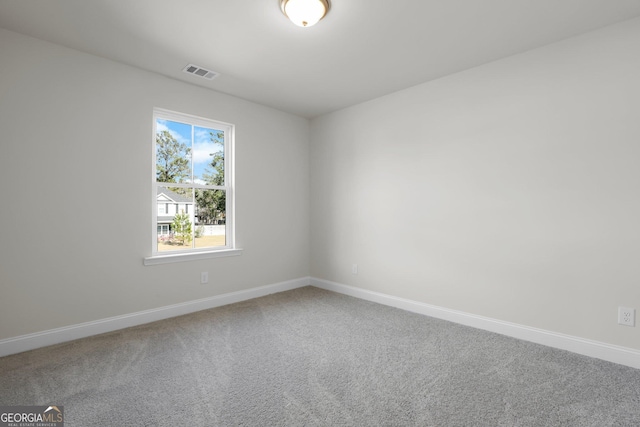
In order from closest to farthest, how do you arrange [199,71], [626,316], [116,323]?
[626,316] < [116,323] < [199,71]

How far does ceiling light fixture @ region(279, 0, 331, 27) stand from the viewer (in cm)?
209

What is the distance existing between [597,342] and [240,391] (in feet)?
8.95

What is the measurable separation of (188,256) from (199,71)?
78.0 inches

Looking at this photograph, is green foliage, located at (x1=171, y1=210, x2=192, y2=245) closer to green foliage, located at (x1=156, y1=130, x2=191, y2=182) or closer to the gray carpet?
green foliage, located at (x1=156, y1=130, x2=191, y2=182)

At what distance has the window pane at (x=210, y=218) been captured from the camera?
367 cm

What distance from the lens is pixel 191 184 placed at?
141 inches

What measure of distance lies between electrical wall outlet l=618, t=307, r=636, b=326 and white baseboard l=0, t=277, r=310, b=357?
3535 mm

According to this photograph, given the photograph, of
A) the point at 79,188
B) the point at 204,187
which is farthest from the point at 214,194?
the point at 79,188

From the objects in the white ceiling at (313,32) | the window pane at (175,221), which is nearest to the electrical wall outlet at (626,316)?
the white ceiling at (313,32)

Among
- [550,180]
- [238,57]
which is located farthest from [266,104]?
[550,180]

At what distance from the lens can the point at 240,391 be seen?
196 cm

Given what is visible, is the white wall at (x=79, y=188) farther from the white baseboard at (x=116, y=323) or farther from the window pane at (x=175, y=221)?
the window pane at (x=175, y=221)
